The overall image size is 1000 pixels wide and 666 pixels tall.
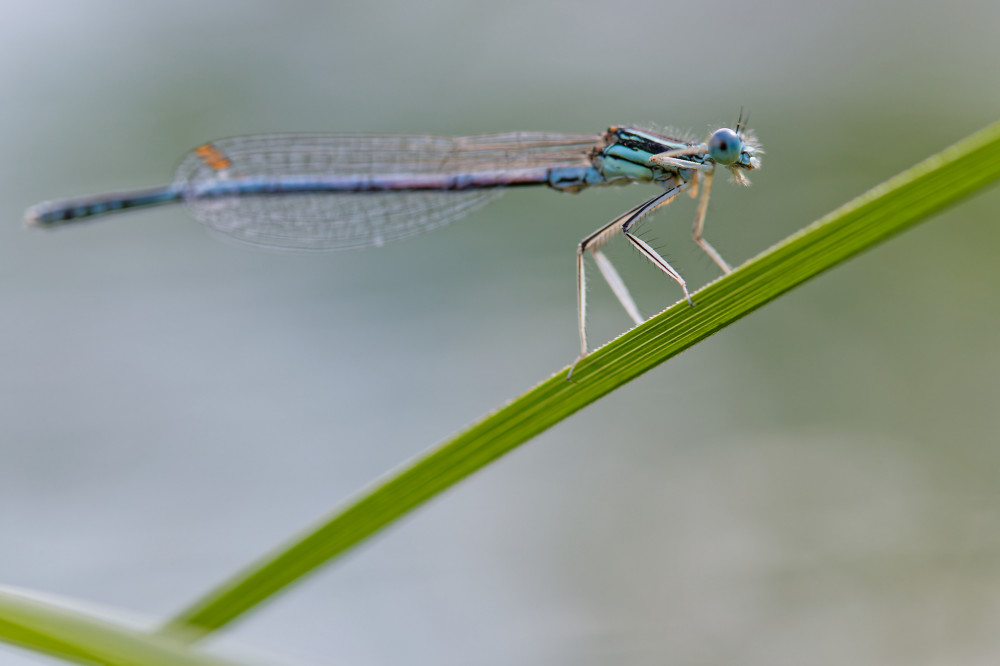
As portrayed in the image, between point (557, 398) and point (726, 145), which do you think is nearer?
point (557, 398)

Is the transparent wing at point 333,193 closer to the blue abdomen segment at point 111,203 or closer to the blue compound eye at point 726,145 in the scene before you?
the blue abdomen segment at point 111,203

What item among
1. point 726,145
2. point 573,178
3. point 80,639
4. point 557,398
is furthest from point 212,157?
point 80,639

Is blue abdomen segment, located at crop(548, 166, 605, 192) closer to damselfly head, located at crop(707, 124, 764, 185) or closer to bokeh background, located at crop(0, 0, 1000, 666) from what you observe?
bokeh background, located at crop(0, 0, 1000, 666)

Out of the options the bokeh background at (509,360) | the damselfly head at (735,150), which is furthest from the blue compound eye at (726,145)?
the bokeh background at (509,360)

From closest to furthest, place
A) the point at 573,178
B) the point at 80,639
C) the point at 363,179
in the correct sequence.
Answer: the point at 80,639
the point at 573,178
the point at 363,179

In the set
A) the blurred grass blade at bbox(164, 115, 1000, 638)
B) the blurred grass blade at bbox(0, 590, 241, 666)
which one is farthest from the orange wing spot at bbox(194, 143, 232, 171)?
the blurred grass blade at bbox(0, 590, 241, 666)

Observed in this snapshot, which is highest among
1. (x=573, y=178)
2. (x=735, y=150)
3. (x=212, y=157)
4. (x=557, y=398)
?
(x=212, y=157)

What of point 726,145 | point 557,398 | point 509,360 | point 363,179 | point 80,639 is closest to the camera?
point 80,639

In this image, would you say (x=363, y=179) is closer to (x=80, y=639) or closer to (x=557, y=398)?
(x=557, y=398)
